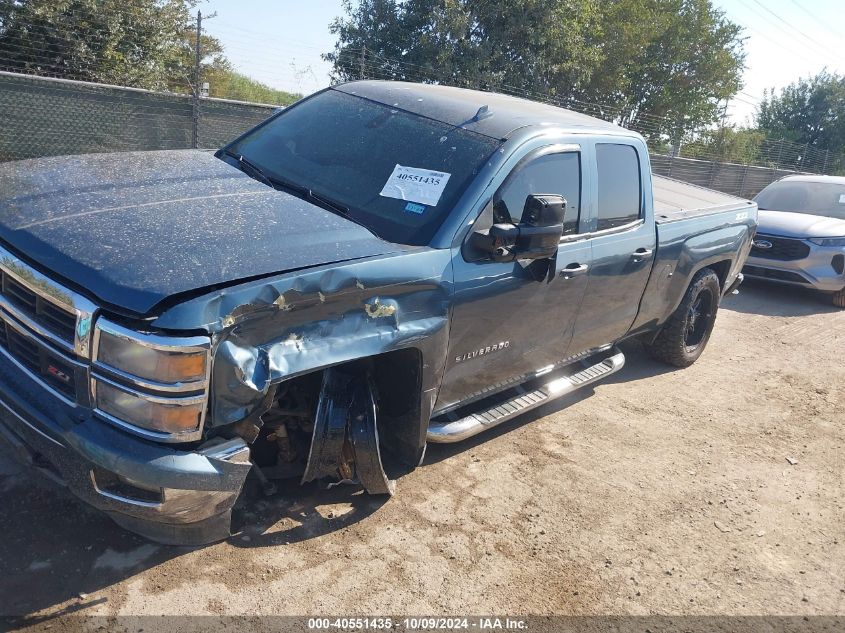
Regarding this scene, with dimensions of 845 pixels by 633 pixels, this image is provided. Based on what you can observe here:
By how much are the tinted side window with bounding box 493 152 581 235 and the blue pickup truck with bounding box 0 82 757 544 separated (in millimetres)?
12

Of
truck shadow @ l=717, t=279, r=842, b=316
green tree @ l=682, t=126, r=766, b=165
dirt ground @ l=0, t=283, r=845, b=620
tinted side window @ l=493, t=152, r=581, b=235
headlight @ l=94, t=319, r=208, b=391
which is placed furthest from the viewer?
green tree @ l=682, t=126, r=766, b=165

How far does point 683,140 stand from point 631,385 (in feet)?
106

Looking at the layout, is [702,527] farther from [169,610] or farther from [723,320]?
[723,320]

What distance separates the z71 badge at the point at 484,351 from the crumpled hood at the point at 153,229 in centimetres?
70

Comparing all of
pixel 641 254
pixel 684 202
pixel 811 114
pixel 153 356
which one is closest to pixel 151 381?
pixel 153 356

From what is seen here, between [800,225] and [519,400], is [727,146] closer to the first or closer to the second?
[800,225]

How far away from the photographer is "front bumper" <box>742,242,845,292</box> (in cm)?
877

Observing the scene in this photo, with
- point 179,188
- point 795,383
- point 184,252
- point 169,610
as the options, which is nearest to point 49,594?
point 169,610

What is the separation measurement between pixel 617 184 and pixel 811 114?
46.6 meters

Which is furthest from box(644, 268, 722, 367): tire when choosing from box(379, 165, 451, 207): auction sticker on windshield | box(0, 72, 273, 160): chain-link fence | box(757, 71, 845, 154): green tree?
box(757, 71, 845, 154): green tree

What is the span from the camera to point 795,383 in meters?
6.15

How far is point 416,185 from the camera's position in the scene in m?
3.50

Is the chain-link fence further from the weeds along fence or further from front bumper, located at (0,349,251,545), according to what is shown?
front bumper, located at (0,349,251,545)

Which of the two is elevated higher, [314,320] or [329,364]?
[314,320]
